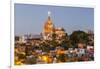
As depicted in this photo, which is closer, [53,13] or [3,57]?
[3,57]

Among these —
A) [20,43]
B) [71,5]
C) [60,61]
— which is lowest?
[60,61]

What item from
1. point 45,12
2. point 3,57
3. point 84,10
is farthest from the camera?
point 84,10

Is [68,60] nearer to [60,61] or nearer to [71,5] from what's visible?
[60,61]

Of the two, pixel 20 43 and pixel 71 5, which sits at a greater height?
pixel 71 5

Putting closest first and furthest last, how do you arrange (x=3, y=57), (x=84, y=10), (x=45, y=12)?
(x=3, y=57), (x=45, y=12), (x=84, y=10)

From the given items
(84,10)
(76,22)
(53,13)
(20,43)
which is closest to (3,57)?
(20,43)

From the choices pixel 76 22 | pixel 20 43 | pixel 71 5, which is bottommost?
pixel 20 43
